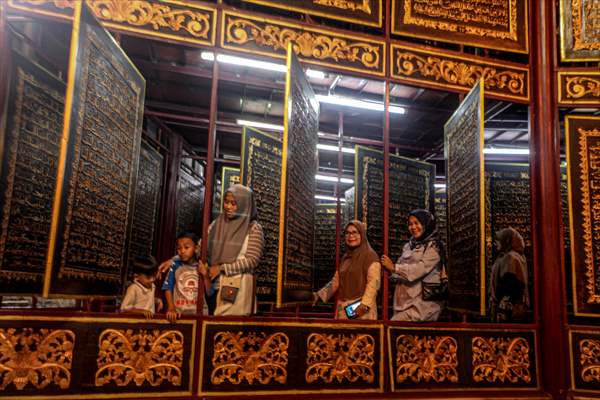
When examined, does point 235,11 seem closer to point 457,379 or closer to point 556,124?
point 556,124

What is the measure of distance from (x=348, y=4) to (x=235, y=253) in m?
2.30

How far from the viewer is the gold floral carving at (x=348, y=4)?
413 cm

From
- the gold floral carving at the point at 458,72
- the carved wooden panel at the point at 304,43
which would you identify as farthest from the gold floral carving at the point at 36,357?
the gold floral carving at the point at 458,72

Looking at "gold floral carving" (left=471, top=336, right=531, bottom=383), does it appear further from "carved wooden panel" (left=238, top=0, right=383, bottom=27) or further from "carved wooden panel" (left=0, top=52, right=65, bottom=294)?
"carved wooden panel" (left=0, top=52, right=65, bottom=294)

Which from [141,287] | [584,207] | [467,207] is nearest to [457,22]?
[467,207]

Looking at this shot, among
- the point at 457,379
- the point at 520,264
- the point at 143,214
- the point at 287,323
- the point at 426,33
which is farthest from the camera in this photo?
the point at 143,214

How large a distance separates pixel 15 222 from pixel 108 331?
1276mm

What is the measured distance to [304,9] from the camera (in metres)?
4.06

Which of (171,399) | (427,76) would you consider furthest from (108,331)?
(427,76)

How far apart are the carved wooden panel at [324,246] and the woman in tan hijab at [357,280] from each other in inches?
132

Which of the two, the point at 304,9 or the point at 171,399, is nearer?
the point at 171,399

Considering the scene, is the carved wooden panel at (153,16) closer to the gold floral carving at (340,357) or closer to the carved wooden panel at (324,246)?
the gold floral carving at (340,357)

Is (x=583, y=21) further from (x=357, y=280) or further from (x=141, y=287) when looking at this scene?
(x=141, y=287)

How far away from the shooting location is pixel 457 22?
4438 millimetres
